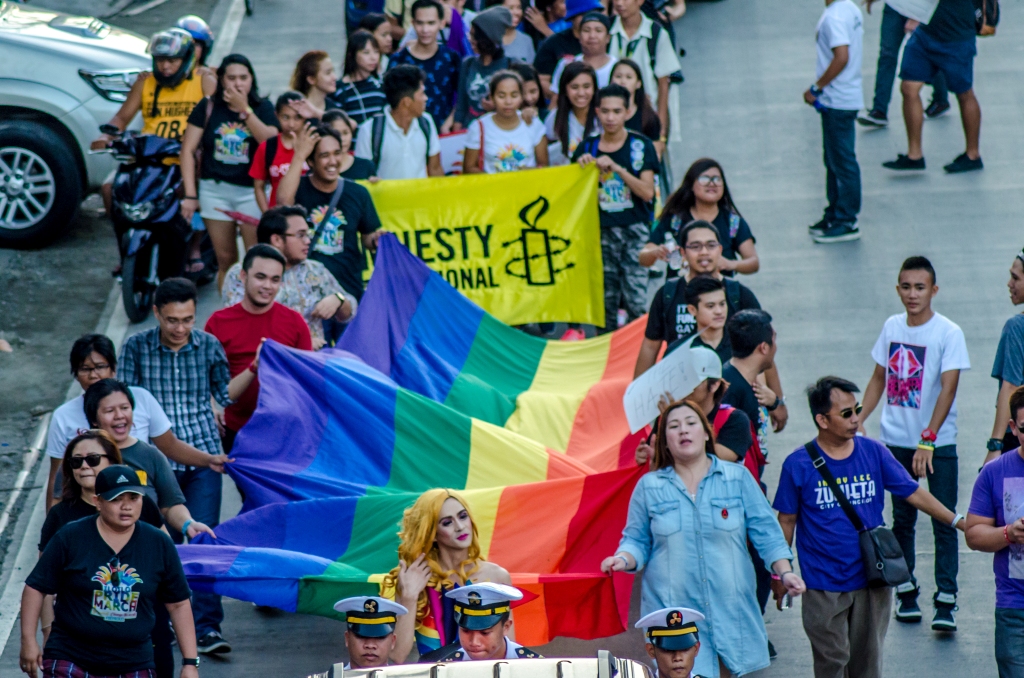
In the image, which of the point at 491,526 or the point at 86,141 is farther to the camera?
the point at 86,141

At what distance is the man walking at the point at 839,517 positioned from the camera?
662 cm

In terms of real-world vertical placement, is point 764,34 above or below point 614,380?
above

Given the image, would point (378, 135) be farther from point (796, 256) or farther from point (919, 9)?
point (919, 9)

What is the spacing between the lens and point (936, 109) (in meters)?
14.0

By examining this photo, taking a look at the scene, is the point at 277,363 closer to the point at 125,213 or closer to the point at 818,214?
the point at 125,213

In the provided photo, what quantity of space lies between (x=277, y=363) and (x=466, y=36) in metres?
5.75

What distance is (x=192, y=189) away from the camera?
1040 centimetres

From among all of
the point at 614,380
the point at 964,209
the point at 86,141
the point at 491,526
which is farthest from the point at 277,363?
the point at 964,209

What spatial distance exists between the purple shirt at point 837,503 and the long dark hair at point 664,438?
388mm

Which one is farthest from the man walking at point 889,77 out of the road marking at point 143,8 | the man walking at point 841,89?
the road marking at point 143,8

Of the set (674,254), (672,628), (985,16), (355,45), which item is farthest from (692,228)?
(985,16)

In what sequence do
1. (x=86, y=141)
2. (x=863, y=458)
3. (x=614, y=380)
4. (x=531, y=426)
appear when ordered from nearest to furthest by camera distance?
(x=863, y=458)
(x=531, y=426)
(x=614, y=380)
(x=86, y=141)

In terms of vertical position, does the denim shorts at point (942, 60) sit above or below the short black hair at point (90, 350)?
above

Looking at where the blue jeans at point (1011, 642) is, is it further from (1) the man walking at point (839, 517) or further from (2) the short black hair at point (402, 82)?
(2) the short black hair at point (402, 82)
